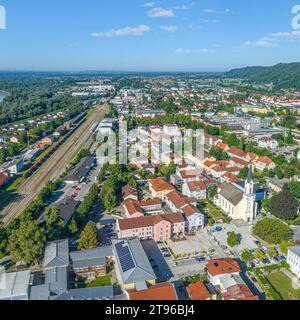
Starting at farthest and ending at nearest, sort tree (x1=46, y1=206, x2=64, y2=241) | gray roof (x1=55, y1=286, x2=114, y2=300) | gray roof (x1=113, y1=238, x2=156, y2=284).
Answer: tree (x1=46, y1=206, x2=64, y2=241) → gray roof (x1=113, y1=238, x2=156, y2=284) → gray roof (x1=55, y1=286, x2=114, y2=300)

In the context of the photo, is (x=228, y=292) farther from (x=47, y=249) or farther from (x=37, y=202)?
(x=37, y=202)

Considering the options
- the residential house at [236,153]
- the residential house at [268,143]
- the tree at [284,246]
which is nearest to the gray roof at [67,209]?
the tree at [284,246]

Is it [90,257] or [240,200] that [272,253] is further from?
Result: [90,257]

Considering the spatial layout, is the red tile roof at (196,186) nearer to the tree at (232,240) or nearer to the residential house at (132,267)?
the tree at (232,240)

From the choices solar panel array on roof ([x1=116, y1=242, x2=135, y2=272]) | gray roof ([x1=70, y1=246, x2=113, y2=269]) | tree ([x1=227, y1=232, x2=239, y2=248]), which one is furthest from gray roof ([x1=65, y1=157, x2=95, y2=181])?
tree ([x1=227, y1=232, x2=239, y2=248])

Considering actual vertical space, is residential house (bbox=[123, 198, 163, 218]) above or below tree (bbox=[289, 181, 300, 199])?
below

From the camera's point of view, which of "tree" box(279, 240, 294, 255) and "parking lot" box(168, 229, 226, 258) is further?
"parking lot" box(168, 229, 226, 258)

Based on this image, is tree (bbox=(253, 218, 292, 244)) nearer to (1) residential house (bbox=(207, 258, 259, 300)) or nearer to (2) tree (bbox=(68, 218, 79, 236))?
(1) residential house (bbox=(207, 258, 259, 300))
